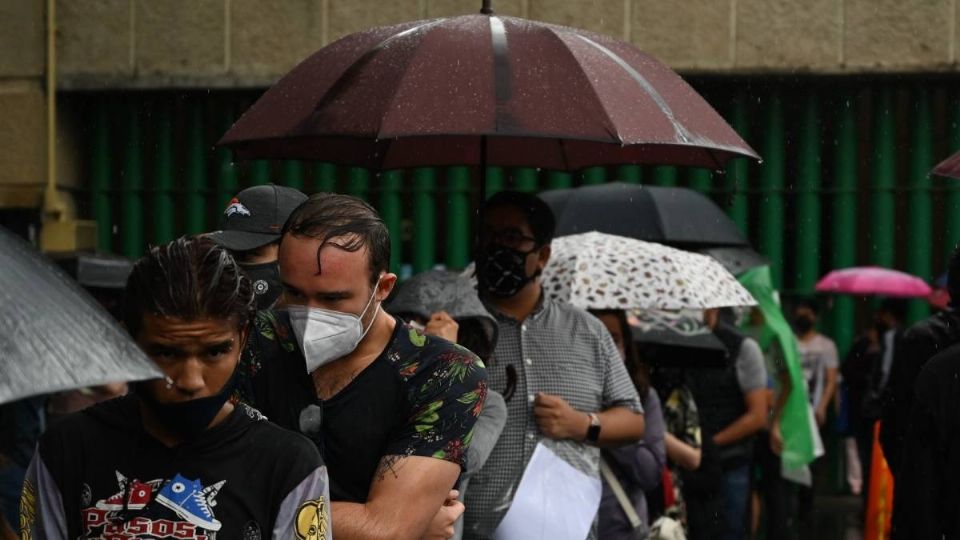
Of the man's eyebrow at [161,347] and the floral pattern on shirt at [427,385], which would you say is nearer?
the man's eyebrow at [161,347]

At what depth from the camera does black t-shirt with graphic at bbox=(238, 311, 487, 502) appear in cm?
350

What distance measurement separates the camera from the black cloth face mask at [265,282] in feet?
15.3

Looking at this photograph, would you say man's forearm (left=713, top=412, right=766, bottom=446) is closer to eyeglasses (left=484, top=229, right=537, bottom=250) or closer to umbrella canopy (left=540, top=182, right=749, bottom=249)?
umbrella canopy (left=540, top=182, right=749, bottom=249)

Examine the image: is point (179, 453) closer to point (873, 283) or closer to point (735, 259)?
point (735, 259)

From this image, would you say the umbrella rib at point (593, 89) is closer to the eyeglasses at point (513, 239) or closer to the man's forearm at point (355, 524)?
the eyeglasses at point (513, 239)

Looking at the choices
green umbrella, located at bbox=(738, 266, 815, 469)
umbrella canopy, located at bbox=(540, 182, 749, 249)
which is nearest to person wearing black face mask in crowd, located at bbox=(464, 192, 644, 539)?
umbrella canopy, located at bbox=(540, 182, 749, 249)

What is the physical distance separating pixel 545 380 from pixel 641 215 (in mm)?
3594

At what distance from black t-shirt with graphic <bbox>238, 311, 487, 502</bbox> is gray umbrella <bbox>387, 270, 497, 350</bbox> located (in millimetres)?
1317

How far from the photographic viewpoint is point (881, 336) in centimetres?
1289

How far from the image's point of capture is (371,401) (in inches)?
139

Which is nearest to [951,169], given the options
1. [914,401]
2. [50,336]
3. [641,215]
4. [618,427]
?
[914,401]

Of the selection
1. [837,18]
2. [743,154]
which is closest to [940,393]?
[743,154]

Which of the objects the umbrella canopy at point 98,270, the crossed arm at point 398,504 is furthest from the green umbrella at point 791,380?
the crossed arm at point 398,504

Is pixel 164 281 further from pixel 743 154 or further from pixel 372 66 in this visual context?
pixel 743 154
